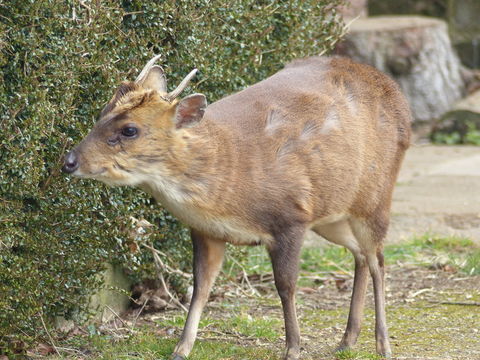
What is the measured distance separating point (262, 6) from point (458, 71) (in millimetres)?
8271

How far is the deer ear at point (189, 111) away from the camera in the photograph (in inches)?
187

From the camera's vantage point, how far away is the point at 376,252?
5.73 meters

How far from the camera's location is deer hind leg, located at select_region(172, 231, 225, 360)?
17.2 feet

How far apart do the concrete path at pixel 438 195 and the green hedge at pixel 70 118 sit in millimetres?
3046

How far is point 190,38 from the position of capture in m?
5.90

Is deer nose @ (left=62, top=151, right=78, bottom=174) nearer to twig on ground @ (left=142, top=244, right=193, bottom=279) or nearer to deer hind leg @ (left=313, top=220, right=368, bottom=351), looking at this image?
twig on ground @ (left=142, top=244, right=193, bottom=279)

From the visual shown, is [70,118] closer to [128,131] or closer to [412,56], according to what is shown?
[128,131]

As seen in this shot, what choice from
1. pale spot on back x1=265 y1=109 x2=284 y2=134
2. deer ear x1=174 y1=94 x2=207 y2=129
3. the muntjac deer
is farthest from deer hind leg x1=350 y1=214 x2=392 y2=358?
deer ear x1=174 y1=94 x2=207 y2=129

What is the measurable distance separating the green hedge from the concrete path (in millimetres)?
3046

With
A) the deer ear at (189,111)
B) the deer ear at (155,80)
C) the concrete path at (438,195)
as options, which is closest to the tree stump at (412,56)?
the concrete path at (438,195)

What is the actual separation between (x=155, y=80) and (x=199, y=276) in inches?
43.0

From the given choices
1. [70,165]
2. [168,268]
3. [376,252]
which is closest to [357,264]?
[376,252]

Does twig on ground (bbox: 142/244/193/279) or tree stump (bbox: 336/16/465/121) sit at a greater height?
twig on ground (bbox: 142/244/193/279)

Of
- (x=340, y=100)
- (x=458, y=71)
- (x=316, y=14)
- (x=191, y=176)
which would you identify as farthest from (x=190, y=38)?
(x=458, y=71)
